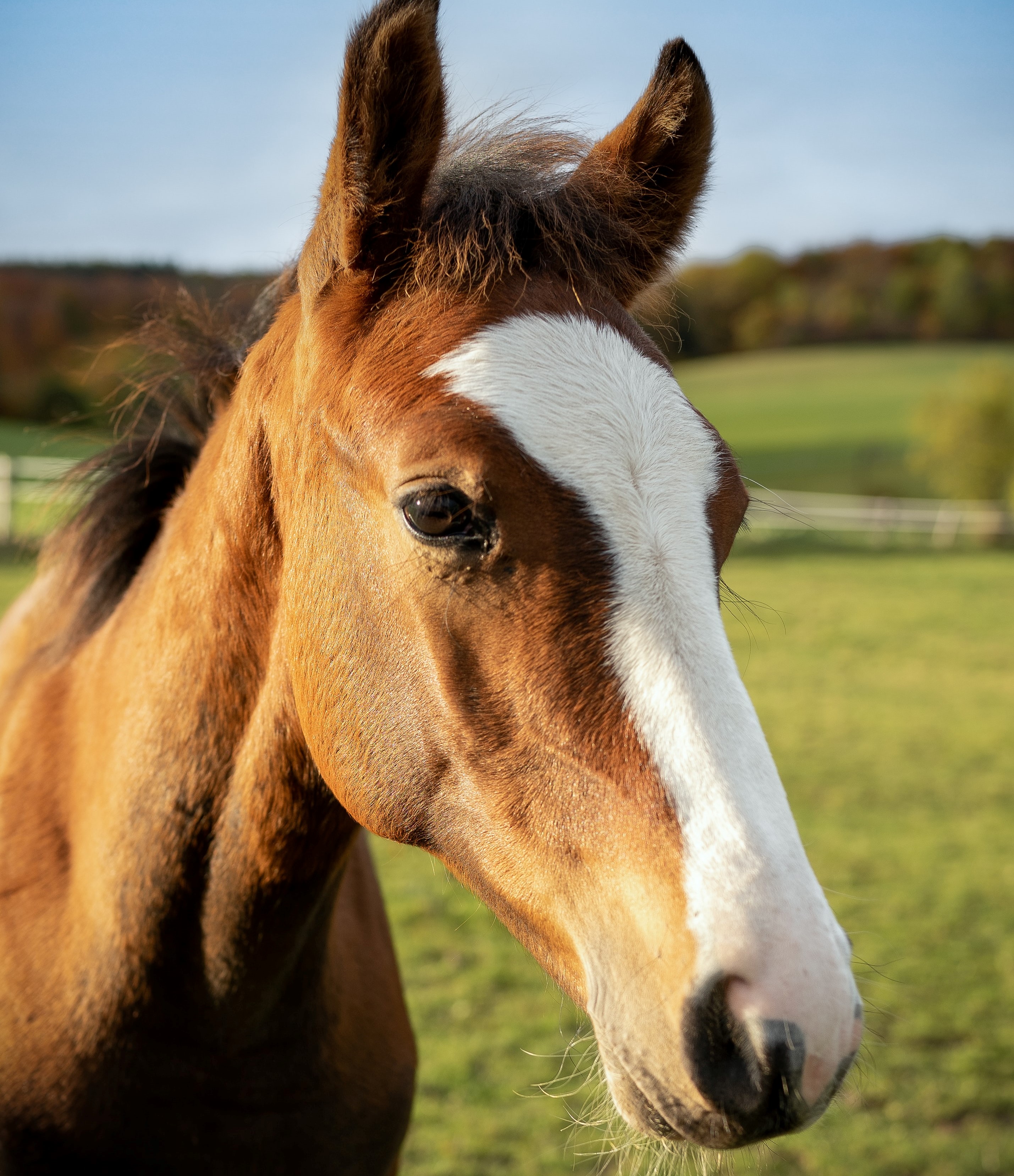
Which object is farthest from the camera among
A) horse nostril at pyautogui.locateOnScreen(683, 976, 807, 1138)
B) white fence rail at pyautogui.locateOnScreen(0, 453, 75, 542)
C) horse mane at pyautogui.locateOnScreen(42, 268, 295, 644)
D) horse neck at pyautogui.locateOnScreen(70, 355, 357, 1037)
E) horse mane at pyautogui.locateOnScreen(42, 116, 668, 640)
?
white fence rail at pyautogui.locateOnScreen(0, 453, 75, 542)

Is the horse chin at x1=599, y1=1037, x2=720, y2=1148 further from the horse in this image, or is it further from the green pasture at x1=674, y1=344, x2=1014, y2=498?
the green pasture at x1=674, y1=344, x2=1014, y2=498

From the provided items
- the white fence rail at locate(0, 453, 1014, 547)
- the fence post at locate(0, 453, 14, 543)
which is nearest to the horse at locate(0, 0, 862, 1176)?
the fence post at locate(0, 453, 14, 543)

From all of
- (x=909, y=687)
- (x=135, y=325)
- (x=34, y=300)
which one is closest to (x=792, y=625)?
(x=909, y=687)

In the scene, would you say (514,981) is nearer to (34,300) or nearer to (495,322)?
(495,322)

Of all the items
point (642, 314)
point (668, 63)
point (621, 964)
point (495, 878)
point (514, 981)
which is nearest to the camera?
point (621, 964)

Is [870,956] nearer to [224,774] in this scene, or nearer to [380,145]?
[224,774]

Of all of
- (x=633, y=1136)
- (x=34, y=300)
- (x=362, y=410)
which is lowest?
(x=34, y=300)

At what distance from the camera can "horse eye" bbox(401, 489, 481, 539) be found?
126 cm

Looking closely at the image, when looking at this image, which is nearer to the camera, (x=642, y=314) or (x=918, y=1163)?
(x=642, y=314)

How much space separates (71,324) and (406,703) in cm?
1867

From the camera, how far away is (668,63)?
65.8 inches

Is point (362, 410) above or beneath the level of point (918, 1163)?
above

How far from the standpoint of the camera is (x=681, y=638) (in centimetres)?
120

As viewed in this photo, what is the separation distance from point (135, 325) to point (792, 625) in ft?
40.2
